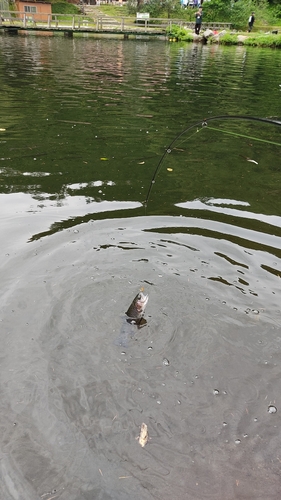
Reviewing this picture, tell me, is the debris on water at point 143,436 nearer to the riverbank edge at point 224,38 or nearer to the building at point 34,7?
the riverbank edge at point 224,38

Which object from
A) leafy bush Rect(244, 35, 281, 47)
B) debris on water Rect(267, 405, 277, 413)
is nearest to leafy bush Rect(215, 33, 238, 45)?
leafy bush Rect(244, 35, 281, 47)

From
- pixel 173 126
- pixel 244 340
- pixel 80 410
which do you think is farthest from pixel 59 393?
pixel 173 126

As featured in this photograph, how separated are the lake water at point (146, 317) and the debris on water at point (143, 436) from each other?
3 cm

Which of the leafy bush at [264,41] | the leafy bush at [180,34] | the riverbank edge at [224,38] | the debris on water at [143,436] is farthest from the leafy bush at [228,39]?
the debris on water at [143,436]

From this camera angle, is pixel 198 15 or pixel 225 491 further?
pixel 198 15

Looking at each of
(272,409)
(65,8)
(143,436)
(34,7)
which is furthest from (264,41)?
(143,436)

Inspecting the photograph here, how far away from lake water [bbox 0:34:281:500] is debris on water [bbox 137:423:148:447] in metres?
0.03

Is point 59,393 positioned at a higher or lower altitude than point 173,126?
lower

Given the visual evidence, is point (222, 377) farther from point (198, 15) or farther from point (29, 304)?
point (198, 15)

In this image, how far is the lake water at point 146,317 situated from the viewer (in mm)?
2387

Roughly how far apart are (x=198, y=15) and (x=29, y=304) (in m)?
39.3

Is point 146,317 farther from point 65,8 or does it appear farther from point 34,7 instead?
point 65,8

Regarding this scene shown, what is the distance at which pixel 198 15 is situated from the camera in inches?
1390

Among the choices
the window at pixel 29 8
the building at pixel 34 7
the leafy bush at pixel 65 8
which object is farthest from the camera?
the leafy bush at pixel 65 8
